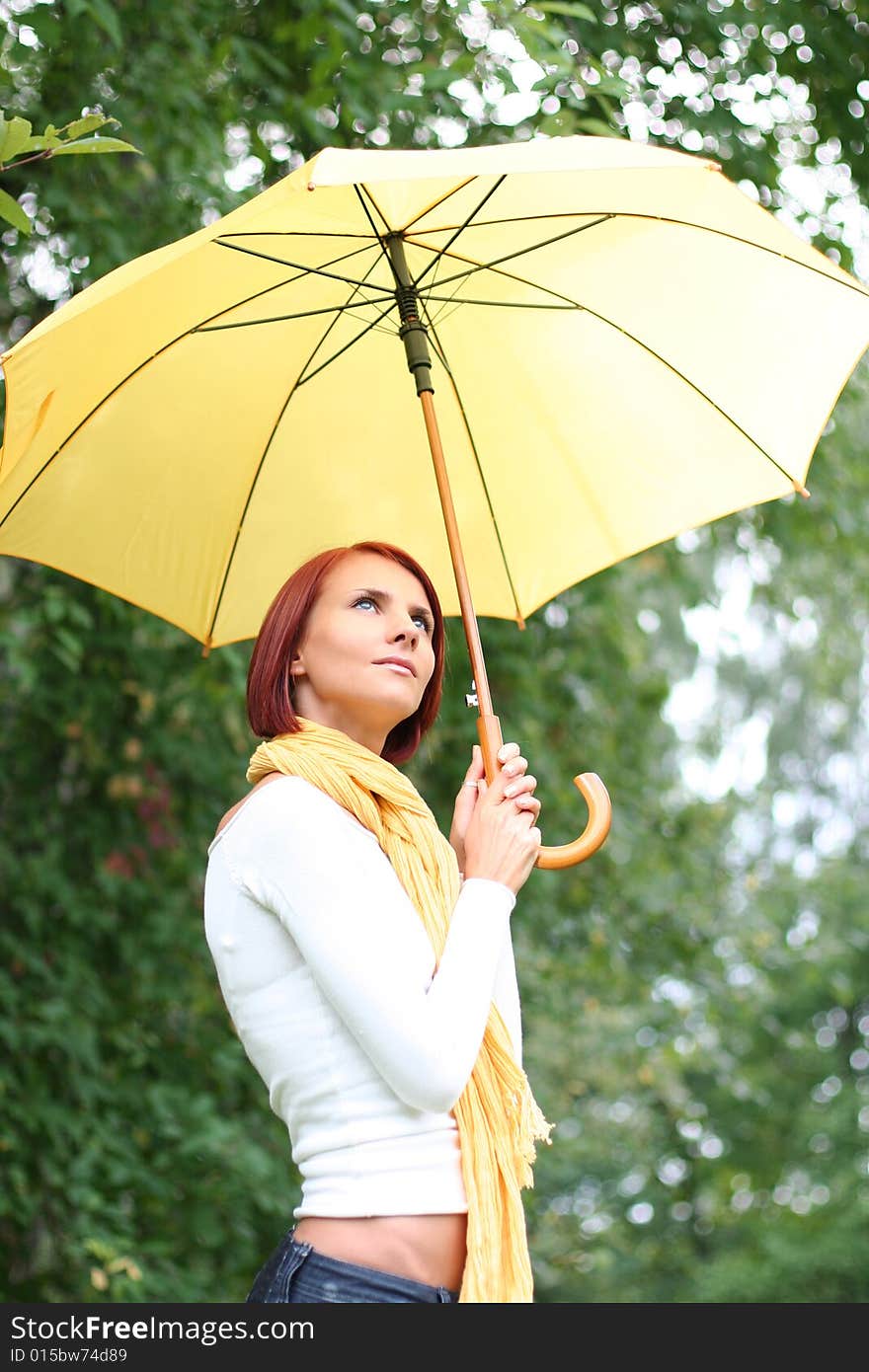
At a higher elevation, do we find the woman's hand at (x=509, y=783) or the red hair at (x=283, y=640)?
the red hair at (x=283, y=640)

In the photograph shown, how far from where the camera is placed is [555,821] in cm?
553

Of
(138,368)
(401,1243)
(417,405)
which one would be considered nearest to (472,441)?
(417,405)

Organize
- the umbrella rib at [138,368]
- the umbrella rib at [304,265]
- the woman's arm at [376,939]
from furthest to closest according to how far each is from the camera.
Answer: the umbrella rib at [138,368] → the umbrella rib at [304,265] → the woman's arm at [376,939]

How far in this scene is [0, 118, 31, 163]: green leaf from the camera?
2.08 m

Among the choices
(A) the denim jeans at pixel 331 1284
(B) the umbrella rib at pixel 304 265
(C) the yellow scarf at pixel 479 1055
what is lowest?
(A) the denim jeans at pixel 331 1284

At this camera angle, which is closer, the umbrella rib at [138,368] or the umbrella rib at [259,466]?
the umbrella rib at [138,368]

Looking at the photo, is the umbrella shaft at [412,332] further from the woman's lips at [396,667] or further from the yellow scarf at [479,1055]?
the yellow scarf at [479,1055]

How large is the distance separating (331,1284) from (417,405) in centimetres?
153

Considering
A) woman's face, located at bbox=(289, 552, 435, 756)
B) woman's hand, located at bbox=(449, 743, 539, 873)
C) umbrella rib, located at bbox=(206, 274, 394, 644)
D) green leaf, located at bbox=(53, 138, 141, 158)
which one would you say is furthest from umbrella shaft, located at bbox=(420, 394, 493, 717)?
green leaf, located at bbox=(53, 138, 141, 158)

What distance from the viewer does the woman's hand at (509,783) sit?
210 centimetres

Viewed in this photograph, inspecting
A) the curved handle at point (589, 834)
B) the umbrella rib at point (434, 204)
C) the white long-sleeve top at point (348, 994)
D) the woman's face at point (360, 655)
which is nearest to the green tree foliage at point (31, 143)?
the umbrella rib at point (434, 204)

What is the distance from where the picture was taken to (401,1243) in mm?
1851

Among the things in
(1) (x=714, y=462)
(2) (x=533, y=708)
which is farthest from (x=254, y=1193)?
(1) (x=714, y=462)

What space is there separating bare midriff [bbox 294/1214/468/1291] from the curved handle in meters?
0.49
